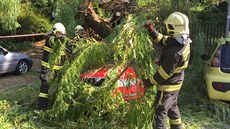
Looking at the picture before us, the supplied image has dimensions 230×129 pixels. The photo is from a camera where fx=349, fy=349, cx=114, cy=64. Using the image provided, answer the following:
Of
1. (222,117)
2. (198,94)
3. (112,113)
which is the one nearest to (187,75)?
(198,94)

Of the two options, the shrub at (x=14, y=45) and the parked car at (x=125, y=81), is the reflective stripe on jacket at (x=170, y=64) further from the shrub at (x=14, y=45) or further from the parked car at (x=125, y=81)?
the shrub at (x=14, y=45)

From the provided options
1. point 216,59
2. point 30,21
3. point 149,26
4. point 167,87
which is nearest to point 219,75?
point 216,59

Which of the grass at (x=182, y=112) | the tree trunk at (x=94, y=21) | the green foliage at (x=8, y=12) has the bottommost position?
the grass at (x=182, y=112)

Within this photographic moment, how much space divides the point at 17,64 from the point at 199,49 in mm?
5690

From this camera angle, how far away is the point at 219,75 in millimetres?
5879

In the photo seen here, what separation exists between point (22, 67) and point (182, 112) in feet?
22.6

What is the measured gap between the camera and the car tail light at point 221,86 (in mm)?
5723

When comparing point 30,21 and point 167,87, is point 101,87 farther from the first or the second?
point 30,21

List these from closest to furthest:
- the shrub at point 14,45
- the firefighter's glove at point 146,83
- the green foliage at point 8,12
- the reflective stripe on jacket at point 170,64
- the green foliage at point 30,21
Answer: the reflective stripe on jacket at point 170,64, the firefighter's glove at point 146,83, the green foliage at point 8,12, the green foliage at point 30,21, the shrub at point 14,45

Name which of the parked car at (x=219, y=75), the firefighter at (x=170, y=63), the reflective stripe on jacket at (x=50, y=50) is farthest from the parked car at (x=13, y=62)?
the firefighter at (x=170, y=63)

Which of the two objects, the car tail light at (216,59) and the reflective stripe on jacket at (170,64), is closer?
the reflective stripe on jacket at (170,64)

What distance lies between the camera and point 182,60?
171 inches

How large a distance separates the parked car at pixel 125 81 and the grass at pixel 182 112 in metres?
0.60

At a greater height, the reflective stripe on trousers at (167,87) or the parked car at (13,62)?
the parked car at (13,62)
